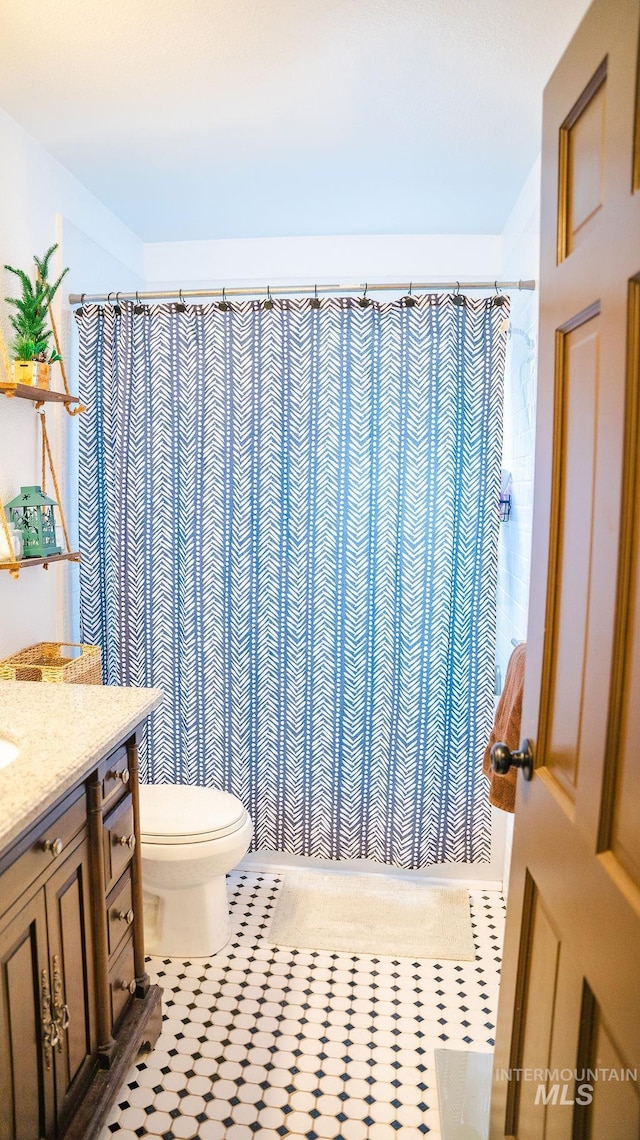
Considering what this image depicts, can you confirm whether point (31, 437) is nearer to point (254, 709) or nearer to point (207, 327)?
point (207, 327)

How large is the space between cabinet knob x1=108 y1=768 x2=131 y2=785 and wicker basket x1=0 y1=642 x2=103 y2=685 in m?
0.42

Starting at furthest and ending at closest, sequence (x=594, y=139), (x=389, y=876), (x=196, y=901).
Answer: (x=389, y=876)
(x=196, y=901)
(x=594, y=139)

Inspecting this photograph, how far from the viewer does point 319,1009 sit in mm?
1943

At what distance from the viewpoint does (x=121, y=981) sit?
5.34 feet

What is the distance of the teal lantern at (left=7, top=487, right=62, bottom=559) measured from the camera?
2043mm

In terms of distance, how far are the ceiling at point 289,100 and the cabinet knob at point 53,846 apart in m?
1.74

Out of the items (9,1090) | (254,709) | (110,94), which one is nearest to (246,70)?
(110,94)

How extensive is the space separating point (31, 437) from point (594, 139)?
182 cm

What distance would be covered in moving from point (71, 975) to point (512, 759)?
97 centimetres

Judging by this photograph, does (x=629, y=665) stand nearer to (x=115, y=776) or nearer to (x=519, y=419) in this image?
(x=115, y=776)

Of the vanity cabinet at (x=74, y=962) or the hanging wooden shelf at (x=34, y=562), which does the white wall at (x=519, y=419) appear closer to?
the vanity cabinet at (x=74, y=962)

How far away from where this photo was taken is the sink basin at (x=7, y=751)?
136 centimetres

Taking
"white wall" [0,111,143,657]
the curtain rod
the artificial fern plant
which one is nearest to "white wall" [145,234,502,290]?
"white wall" [0,111,143,657]

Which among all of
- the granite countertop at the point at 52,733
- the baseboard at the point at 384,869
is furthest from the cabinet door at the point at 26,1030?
the baseboard at the point at 384,869
